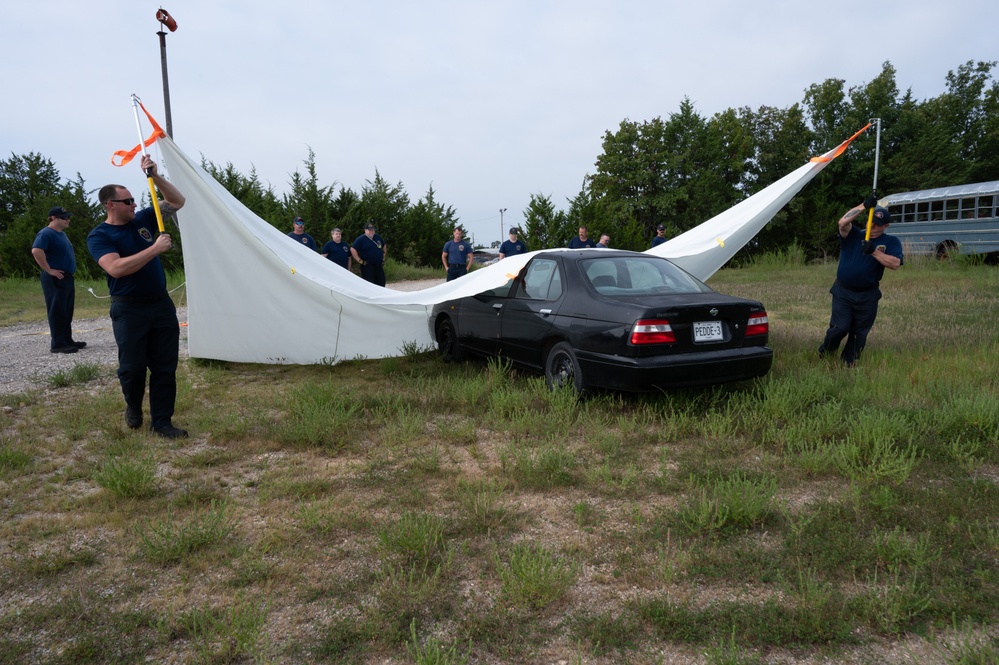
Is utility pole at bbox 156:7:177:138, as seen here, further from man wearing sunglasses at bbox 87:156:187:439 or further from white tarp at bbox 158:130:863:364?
man wearing sunglasses at bbox 87:156:187:439

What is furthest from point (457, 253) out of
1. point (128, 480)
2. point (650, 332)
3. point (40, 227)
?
point (40, 227)

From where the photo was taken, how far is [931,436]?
4.40 m

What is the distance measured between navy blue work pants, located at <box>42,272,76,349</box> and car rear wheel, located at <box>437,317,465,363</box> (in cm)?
478

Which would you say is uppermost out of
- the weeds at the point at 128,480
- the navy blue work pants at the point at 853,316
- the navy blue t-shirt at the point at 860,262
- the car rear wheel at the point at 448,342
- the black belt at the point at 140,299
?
the navy blue t-shirt at the point at 860,262

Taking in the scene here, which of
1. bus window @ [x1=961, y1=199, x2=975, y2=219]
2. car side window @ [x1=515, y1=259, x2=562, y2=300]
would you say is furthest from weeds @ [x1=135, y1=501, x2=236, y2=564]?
bus window @ [x1=961, y1=199, x2=975, y2=219]

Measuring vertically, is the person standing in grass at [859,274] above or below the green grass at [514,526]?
above

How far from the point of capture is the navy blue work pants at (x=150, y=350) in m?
4.61

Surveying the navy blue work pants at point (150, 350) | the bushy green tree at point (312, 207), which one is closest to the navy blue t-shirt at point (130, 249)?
the navy blue work pants at point (150, 350)

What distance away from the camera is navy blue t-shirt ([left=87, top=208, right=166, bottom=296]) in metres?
4.48

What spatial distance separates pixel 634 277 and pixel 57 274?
286 inches

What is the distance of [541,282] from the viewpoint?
20.2 ft

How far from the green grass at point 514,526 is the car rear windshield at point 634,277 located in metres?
0.94

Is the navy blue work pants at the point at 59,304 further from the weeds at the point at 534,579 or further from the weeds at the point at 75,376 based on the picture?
the weeds at the point at 534,579

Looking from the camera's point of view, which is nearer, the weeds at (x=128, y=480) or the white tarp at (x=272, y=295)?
the weeds at (x=128, y=480)
